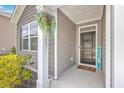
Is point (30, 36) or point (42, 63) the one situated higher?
point (30, 36)

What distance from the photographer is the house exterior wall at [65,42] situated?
3760mm

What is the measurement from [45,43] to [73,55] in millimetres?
2323

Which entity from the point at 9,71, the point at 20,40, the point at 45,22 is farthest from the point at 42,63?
the point at 20,40

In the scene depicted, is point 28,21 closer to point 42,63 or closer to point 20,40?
point 20,40

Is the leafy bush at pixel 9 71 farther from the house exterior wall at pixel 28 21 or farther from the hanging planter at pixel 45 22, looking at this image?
the house exterior wall at pixel 28 21

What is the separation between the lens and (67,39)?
4.37m

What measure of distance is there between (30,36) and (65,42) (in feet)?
5.90

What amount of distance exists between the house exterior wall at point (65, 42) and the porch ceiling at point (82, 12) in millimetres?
201

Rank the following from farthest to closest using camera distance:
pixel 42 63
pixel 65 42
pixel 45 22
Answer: pixel 65 42
pixel 42 63
pixel 45 22

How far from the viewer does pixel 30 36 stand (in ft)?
16.3

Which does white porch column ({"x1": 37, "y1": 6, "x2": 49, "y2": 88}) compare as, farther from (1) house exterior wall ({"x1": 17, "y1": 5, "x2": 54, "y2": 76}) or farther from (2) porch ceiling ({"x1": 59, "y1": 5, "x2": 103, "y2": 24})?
(2) porch ceiling ({"x1": 59, "y1": 5, "x2": 103, "y2": 24})
